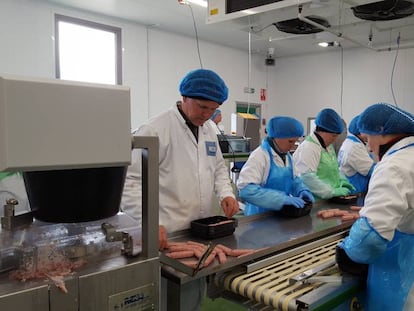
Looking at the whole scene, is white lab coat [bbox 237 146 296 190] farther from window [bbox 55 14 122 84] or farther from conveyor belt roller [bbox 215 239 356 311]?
window [bbox 55 14 122 84]

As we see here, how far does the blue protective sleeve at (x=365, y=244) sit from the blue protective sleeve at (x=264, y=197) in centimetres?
65

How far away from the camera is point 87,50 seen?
15.1 ft

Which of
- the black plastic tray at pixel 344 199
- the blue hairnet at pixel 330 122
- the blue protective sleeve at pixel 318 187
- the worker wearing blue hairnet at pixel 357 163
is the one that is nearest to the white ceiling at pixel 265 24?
the blue hairnet at pixel 330 122

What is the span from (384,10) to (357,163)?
4.52ft

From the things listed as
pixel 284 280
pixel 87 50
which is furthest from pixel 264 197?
pixel 87 50

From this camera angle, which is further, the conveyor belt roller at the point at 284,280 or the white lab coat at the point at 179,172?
the white lab coat at the point at 179,172

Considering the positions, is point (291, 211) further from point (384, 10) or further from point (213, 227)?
point (384, 10)

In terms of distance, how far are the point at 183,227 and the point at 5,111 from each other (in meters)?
1.04

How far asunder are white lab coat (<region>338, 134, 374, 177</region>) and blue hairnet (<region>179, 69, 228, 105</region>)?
176 cm

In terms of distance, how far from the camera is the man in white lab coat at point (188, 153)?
151 centimetres

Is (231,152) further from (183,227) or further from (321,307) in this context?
(321,307)

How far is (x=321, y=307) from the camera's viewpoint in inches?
42.4

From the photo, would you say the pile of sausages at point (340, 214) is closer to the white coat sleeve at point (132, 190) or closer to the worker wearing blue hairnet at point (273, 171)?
the worker wearing blue hairnet at point (273, 171)

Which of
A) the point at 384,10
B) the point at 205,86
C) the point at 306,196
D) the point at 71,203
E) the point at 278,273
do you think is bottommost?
the point at 278,273
